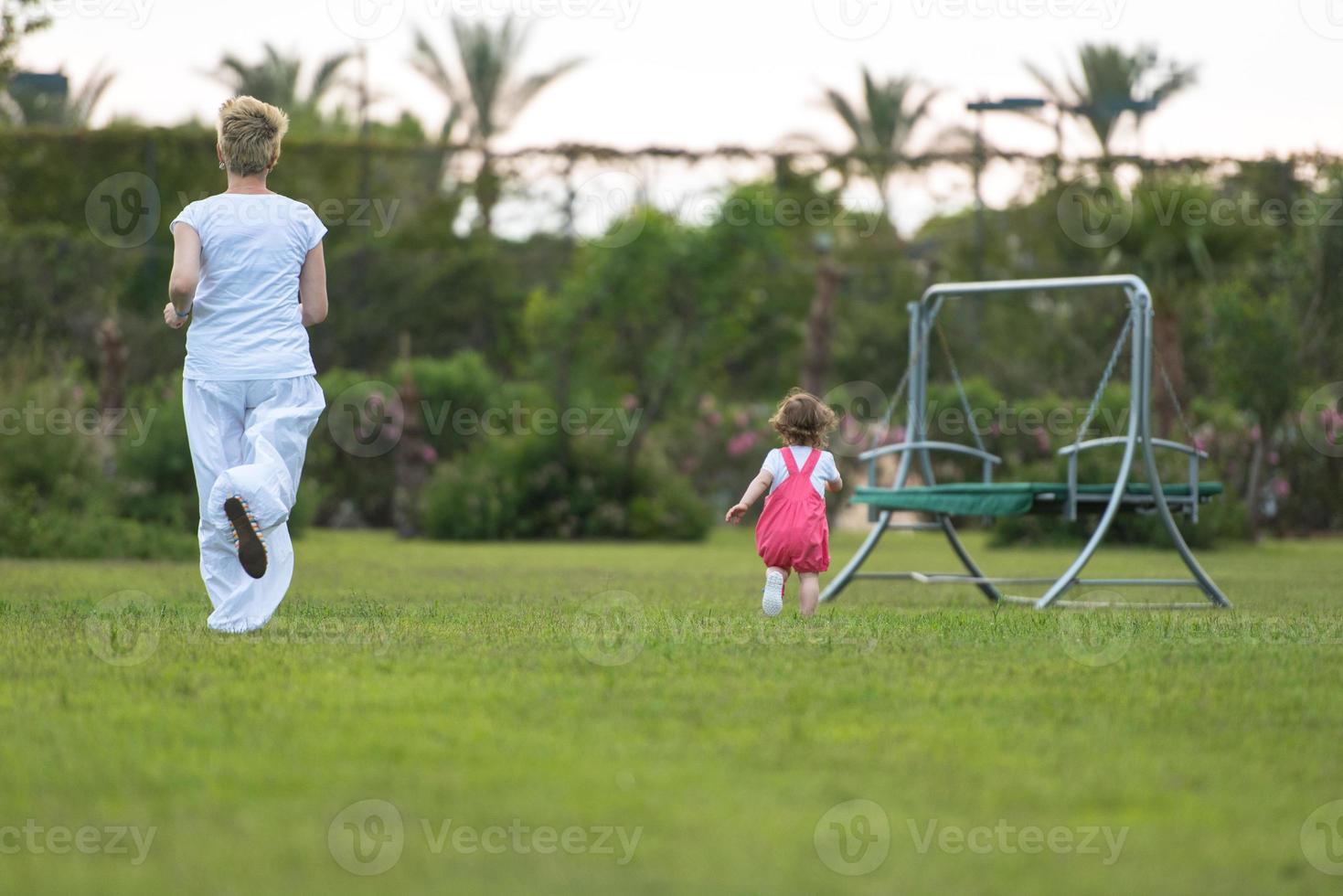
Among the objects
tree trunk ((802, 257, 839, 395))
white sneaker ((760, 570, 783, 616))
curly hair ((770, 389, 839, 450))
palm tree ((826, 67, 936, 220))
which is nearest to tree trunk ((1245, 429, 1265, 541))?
tree trunk ((802, 257, 839, 395))

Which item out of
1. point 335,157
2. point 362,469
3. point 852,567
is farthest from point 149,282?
point 852,567

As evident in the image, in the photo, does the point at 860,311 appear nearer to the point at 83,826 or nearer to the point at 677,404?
the point at 677,404

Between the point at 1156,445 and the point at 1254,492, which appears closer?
the point at 1156,445

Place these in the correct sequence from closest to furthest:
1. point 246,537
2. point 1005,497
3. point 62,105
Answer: point 246,537, point 1005,497, point 62,105

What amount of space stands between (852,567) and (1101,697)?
427cm

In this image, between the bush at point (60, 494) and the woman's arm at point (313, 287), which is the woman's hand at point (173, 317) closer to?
the woman's arm at point (313, 287)

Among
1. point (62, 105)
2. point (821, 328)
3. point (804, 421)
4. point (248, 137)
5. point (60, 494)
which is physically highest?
point (62, 105)

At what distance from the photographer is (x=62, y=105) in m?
33.2

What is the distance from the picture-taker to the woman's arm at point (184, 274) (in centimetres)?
587

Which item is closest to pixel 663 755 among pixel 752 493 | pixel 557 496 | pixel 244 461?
pixel 244 461

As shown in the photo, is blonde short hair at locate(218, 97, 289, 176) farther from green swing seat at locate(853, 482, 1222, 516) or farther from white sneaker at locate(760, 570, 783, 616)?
green swing seat at locate(853, 482, 1222, 516)

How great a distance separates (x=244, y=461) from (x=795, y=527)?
93.0 inches

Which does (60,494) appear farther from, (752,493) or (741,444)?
(741,444)

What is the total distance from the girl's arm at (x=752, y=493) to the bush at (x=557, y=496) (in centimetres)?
1024
